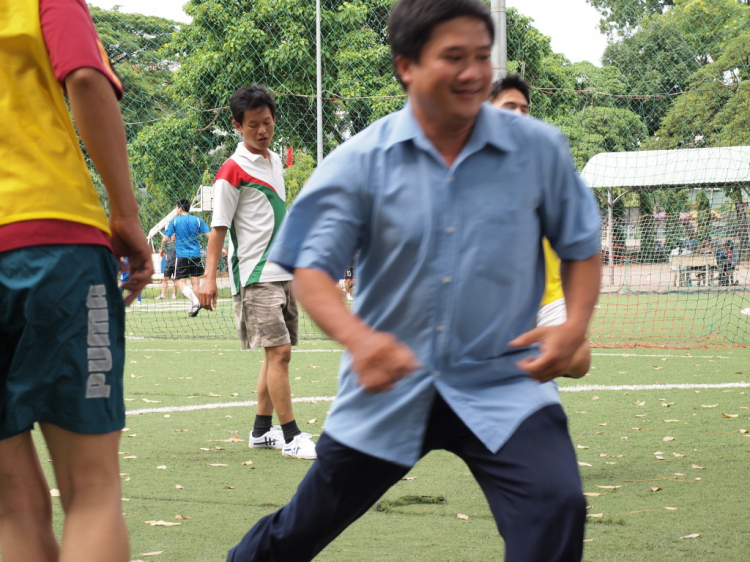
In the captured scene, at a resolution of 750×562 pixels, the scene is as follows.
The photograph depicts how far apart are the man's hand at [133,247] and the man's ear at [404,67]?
0.76m

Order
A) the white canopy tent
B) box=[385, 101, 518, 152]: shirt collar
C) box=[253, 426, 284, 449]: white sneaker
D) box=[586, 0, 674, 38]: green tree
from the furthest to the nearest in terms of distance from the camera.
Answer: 1. box=[586, 0, 674, 38]: green tree
2. the white canopy tent
3. box=[253, 426, 284, 449]: white sneaker
4. box=[385, 101, 518, 152]: shirt collar

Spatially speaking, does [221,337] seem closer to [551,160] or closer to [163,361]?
[163,361]

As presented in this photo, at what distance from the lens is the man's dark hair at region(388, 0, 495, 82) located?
236 centimetres

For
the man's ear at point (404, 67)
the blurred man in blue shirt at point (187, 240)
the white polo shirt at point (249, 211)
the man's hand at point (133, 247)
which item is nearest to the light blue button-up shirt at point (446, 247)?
the man's ear at point (404, 67)

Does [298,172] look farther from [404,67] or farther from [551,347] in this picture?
[551,347]

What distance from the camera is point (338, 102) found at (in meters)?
17.3

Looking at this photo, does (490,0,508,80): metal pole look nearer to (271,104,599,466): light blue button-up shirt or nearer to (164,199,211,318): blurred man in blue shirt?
(271,104,599,466): light blue button-up shirt

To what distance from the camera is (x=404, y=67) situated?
2.48m

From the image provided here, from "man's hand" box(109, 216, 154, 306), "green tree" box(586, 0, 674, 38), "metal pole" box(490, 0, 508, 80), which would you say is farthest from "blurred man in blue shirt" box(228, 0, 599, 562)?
"green tree" box(586, 0, 674, 38)

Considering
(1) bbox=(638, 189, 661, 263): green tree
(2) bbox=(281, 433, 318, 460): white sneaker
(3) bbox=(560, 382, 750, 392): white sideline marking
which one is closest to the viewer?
(2) bbox=(281, 433, 318, 460): white sneaker

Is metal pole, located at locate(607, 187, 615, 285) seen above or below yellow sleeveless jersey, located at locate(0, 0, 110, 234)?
below

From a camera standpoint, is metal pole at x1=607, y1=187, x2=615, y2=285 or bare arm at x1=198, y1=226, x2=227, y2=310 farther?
metal pole at x1=607, y1=187, x2=615, y2=285

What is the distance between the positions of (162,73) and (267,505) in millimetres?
20146

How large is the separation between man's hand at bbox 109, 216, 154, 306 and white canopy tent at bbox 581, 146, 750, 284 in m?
17.1
